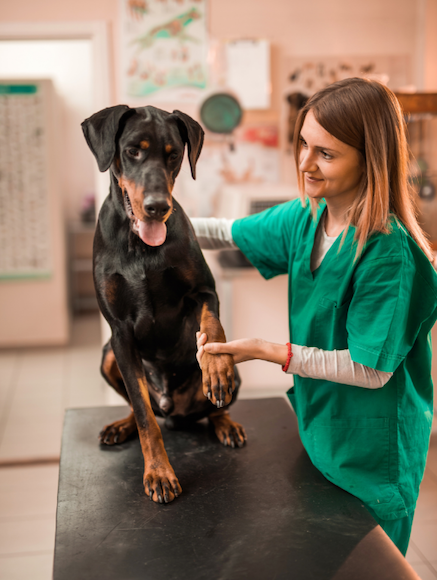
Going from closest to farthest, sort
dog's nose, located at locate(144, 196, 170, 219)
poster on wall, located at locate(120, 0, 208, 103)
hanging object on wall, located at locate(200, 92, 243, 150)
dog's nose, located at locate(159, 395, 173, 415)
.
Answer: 1. dog's nose, located at locate(144, 196, 170, 219)
2. dog's nose, located at locate(159, 395, 173, 415)
3. poster on wall, located at locate(120, 0, 208, 103)
4. hanging object on wall, located at locate(200, 92, 243, 150)

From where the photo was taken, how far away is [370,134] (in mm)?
1119

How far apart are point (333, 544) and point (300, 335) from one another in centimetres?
46

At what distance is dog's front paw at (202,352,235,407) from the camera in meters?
1.06

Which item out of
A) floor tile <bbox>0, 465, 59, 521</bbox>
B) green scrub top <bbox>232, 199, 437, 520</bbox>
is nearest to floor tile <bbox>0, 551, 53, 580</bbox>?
floor tile <bbox>0, 465, 59, 521</bbox>

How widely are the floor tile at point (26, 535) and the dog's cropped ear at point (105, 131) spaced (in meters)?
1.77

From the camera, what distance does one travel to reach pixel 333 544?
42.3 inches

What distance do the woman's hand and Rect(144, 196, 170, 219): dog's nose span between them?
0.27 meters

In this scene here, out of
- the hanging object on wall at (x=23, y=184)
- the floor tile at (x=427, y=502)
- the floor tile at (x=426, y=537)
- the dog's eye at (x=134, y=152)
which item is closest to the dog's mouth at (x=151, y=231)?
the dog's eye at (x=134, y=152)

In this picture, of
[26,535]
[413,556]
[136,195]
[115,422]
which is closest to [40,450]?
[26,535]

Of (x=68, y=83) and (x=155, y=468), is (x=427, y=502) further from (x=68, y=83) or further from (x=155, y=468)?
(x=68, y=83)

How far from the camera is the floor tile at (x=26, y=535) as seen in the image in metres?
2.20

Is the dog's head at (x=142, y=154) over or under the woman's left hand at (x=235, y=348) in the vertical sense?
over

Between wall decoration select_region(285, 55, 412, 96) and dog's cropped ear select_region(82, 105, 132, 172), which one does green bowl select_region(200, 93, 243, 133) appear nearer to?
wall decoration select_region(285, 55, 412, 96)

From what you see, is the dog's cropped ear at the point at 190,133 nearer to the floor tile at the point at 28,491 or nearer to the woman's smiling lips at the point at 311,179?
the woman's smiling lips at the point at 311,179
